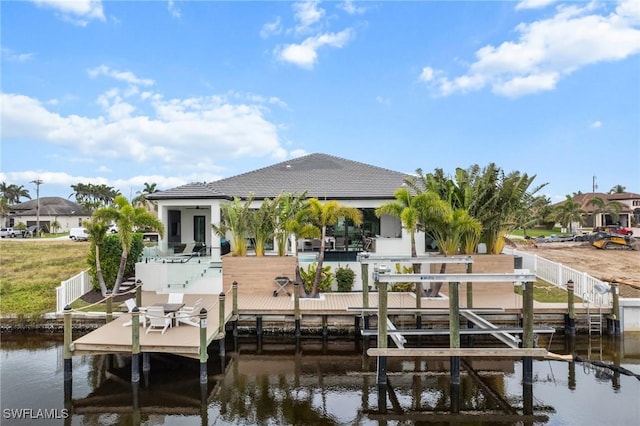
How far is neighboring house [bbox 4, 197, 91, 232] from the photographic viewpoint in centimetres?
5700

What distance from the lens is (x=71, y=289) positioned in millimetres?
15109

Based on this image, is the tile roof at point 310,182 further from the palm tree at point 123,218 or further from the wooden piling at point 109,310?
the wooden piling at point 109,310

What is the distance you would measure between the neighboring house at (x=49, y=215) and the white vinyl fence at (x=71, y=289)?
47325mm

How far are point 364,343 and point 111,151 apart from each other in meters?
35.7

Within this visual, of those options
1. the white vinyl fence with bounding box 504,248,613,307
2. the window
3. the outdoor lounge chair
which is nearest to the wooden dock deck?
the white vinyl fence with bounding box 504,248,613,307

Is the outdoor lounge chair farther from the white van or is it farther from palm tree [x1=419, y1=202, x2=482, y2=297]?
the white van

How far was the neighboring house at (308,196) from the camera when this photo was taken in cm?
1862

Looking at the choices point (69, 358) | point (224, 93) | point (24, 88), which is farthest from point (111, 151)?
point (69, 358)

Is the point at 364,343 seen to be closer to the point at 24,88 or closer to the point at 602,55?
the point at 602,55

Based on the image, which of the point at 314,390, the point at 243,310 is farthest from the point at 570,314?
the point at 243,310

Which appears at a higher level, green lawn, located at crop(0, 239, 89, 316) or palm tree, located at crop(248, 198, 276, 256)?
palm tree, located at crop(248, 198, 276, 256)

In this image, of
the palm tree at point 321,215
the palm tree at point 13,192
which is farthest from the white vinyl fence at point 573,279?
the palm tree at point 13,192

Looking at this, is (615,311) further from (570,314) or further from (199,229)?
(199,229)

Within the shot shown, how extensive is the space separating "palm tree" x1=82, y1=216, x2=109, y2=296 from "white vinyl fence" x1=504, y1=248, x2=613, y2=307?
18.6 metres
